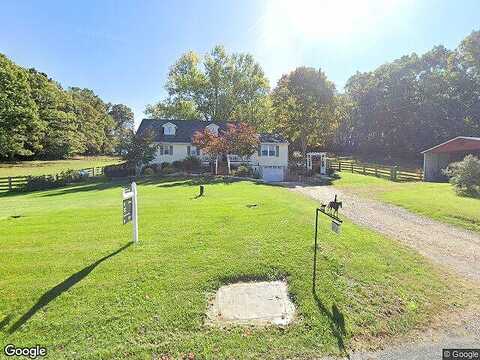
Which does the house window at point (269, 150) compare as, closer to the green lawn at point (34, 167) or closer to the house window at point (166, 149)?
the house window at point (166, 149)

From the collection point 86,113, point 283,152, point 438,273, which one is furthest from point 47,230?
point 86,113

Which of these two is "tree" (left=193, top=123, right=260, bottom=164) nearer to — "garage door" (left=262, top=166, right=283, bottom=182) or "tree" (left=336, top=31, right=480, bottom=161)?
"garage door" (left=262, top=166, right=283, bottom=182)

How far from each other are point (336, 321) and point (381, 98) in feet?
172

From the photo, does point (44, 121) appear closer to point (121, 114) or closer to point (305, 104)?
point (305, 104)

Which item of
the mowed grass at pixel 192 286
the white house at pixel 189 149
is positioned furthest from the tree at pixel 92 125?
the mowed grass at pixel 192 286

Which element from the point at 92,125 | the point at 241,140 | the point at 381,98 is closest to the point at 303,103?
the point at 241,140

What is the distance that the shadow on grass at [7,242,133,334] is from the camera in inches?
191

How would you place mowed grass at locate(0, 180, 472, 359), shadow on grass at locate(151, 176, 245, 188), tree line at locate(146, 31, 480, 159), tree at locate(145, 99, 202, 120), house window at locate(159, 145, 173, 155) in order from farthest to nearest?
tree at locate(145, 99, 202, 120) → tree line at locate(146, 31, 480, 159) → house window at locate(159, 145, 173, 155) → shadow on grass at locate(151, 176, 245, 188) → mowed grass at locate(0, 180, 472, 359)

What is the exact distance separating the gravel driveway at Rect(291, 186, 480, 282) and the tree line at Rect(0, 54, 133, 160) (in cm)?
2461

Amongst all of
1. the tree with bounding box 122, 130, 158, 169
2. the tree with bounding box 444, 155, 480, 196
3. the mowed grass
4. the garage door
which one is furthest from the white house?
the mowed grass

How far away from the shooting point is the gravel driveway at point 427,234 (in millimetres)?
7809

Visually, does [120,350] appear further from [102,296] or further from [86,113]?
[86,113]

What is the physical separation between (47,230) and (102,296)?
493cm

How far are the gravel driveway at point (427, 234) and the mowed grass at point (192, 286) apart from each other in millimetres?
804
